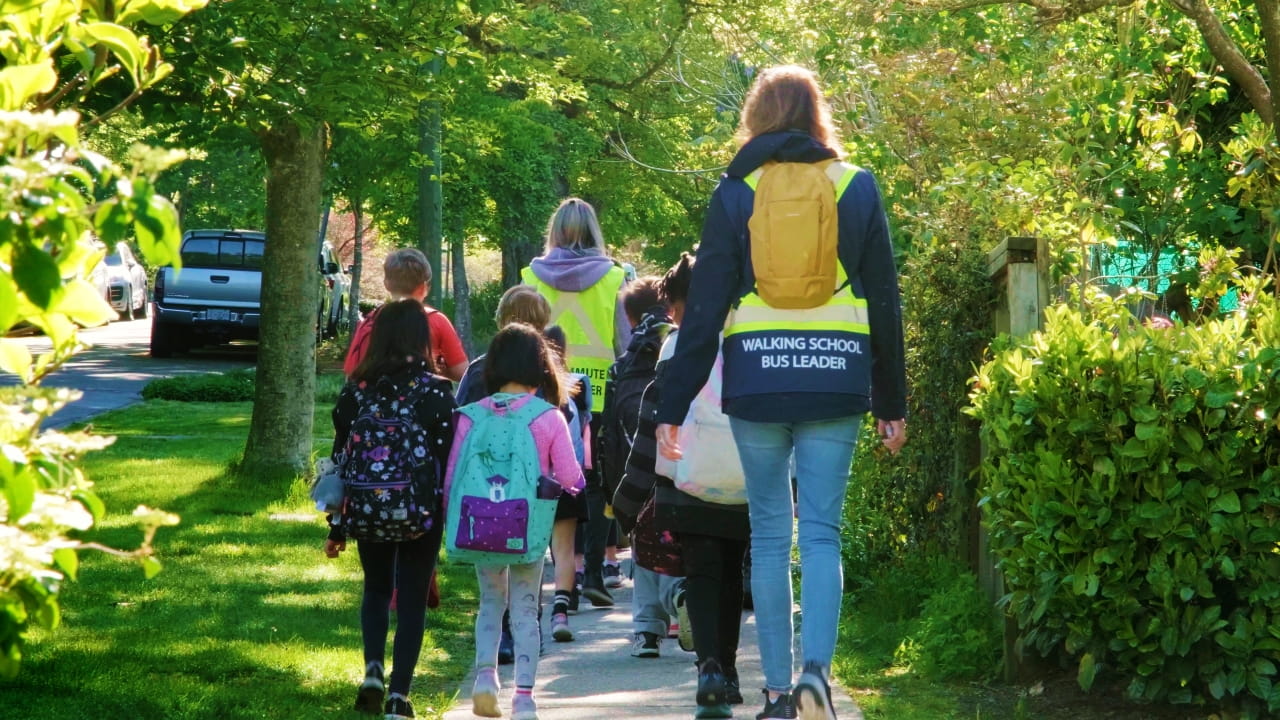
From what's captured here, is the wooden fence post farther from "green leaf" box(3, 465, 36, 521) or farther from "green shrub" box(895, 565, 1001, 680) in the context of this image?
"green leaf" box(3, 465, 36, 521)

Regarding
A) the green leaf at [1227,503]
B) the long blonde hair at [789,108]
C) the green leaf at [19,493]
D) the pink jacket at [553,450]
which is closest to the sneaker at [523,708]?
the pink jacket at [553,450]

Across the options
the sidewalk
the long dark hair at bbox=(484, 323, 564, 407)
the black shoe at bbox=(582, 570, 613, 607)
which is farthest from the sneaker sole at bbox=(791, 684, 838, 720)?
the black shoe at bbox=(582, 570, 613, 607)

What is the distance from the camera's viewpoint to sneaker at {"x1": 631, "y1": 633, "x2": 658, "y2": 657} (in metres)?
6.83

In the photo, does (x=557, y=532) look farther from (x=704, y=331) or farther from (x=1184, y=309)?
(x=1184, y=309)

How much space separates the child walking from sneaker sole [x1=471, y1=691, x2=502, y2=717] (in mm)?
296

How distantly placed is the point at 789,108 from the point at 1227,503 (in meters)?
1.82

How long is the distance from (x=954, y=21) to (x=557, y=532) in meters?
6.60

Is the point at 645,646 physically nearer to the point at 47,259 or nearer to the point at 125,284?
the point at 47,259

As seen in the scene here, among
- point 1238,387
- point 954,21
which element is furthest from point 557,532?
point 954,21

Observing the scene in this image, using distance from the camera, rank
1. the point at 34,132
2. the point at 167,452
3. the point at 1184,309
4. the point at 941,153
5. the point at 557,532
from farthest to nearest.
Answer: the point at 167,452
the point at 941,153
the point at 1184,309
the point at 557,532
the point at 34,132

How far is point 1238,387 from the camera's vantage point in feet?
15.6

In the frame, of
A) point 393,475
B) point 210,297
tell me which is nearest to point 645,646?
point 393,475

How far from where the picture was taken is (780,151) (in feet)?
15.8

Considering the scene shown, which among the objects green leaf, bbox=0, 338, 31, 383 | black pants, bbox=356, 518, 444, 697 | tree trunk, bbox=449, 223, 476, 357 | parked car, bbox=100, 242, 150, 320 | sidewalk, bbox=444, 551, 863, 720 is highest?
parked car, bbox=100, 242, 150, 320
